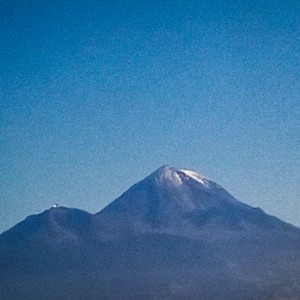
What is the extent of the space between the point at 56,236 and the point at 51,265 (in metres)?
12.4

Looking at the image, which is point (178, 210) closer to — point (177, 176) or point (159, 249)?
point (177, 176)

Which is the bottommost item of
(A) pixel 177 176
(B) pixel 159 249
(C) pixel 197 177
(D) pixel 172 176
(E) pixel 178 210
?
(B) pixel 159 249

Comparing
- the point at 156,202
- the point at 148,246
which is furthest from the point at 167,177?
the point at 148,246

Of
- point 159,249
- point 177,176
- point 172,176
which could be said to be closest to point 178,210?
point 172,176

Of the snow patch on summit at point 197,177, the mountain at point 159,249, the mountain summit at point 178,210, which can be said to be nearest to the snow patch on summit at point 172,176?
the mountain summit at point 178,210

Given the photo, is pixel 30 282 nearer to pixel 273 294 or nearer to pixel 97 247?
pixel 97 247

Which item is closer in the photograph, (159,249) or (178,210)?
(159,249)

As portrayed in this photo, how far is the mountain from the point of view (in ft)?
367

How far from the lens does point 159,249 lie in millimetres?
132625

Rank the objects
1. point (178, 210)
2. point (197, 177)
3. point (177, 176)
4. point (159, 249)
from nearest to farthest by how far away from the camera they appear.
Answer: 1. point (159, 249)
2. point (178, 210)
3. point (177, 176)
4. point (197, 177)

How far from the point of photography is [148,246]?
134125mm

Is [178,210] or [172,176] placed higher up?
[172,176]

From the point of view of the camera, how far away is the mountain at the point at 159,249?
111938mm

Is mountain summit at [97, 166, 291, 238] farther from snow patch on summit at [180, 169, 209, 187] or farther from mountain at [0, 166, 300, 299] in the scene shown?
mountain at [0, 166, 300, 299]
